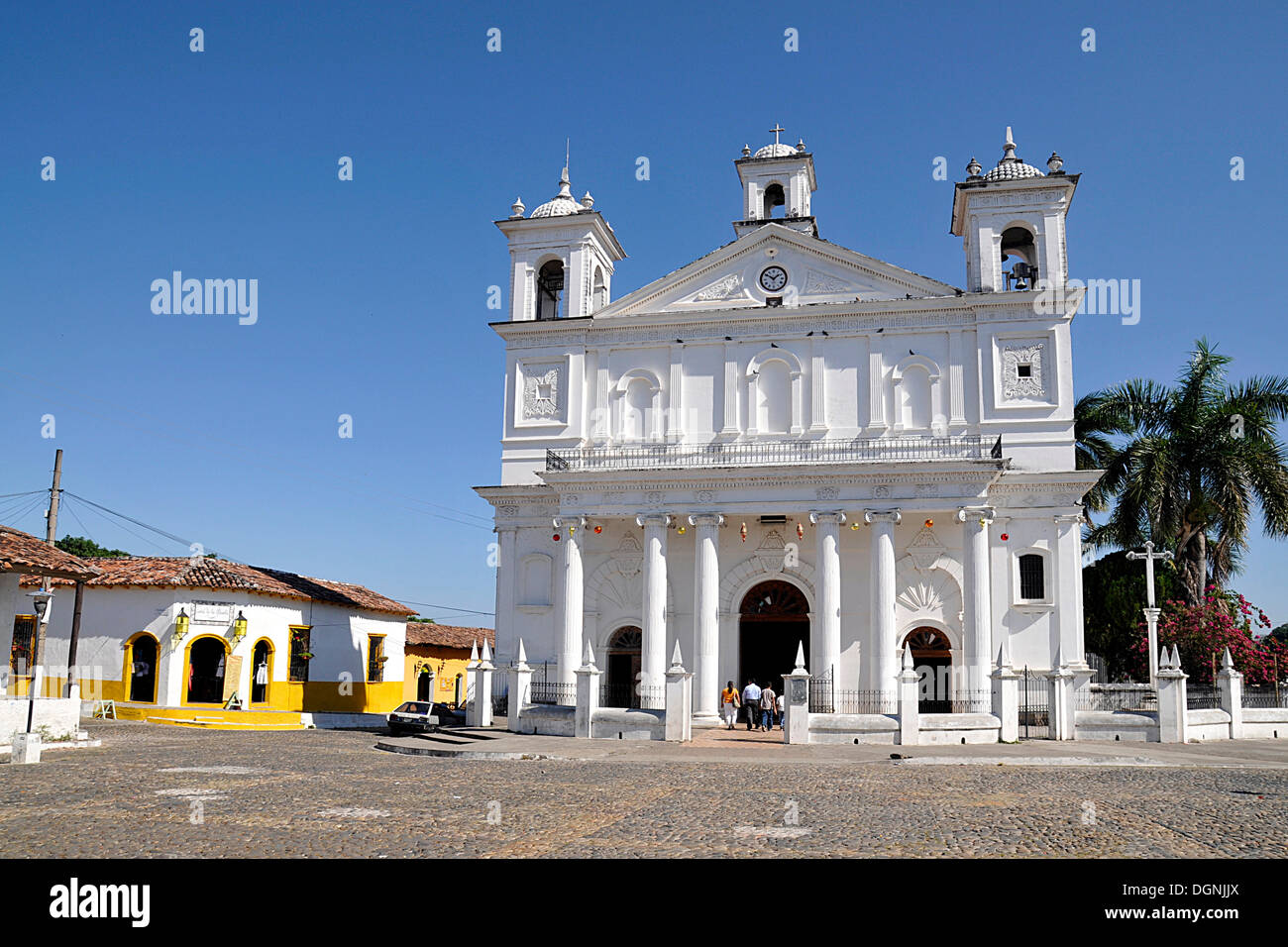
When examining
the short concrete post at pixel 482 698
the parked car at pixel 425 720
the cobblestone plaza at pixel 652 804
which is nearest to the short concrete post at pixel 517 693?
the short concrete post at pixel 482 698

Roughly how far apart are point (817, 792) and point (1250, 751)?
12.1 m

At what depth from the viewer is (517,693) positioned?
24688mm

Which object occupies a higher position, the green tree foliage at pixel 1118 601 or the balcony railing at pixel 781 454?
the balcony railing at pixel 781 454

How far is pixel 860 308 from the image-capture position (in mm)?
29625

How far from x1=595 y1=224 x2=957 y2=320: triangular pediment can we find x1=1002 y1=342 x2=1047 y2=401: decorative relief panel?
2678 mm

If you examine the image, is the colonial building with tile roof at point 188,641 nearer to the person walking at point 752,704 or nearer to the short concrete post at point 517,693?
the short concrete post at point 517,693

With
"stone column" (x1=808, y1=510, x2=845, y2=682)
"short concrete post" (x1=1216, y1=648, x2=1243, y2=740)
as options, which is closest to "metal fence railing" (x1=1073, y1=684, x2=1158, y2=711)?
"short concrete post" (x1=1216, y1=648, x2=1243, y2=740)

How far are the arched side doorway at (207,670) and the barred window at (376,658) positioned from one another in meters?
6.73

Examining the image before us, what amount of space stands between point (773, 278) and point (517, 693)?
14.0m

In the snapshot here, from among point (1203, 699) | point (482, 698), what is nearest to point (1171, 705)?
point (1203, 699)

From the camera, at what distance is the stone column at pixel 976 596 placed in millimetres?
25188

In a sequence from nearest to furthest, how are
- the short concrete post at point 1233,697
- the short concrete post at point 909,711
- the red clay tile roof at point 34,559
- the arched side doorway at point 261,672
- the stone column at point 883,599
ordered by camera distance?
the red clay tile roof at point 34,559 → the short concrete post at point 909,711 → the short concrete post at point 1233,697 → the stone column at point 883,599 → the arched side doorway at point 261,672
